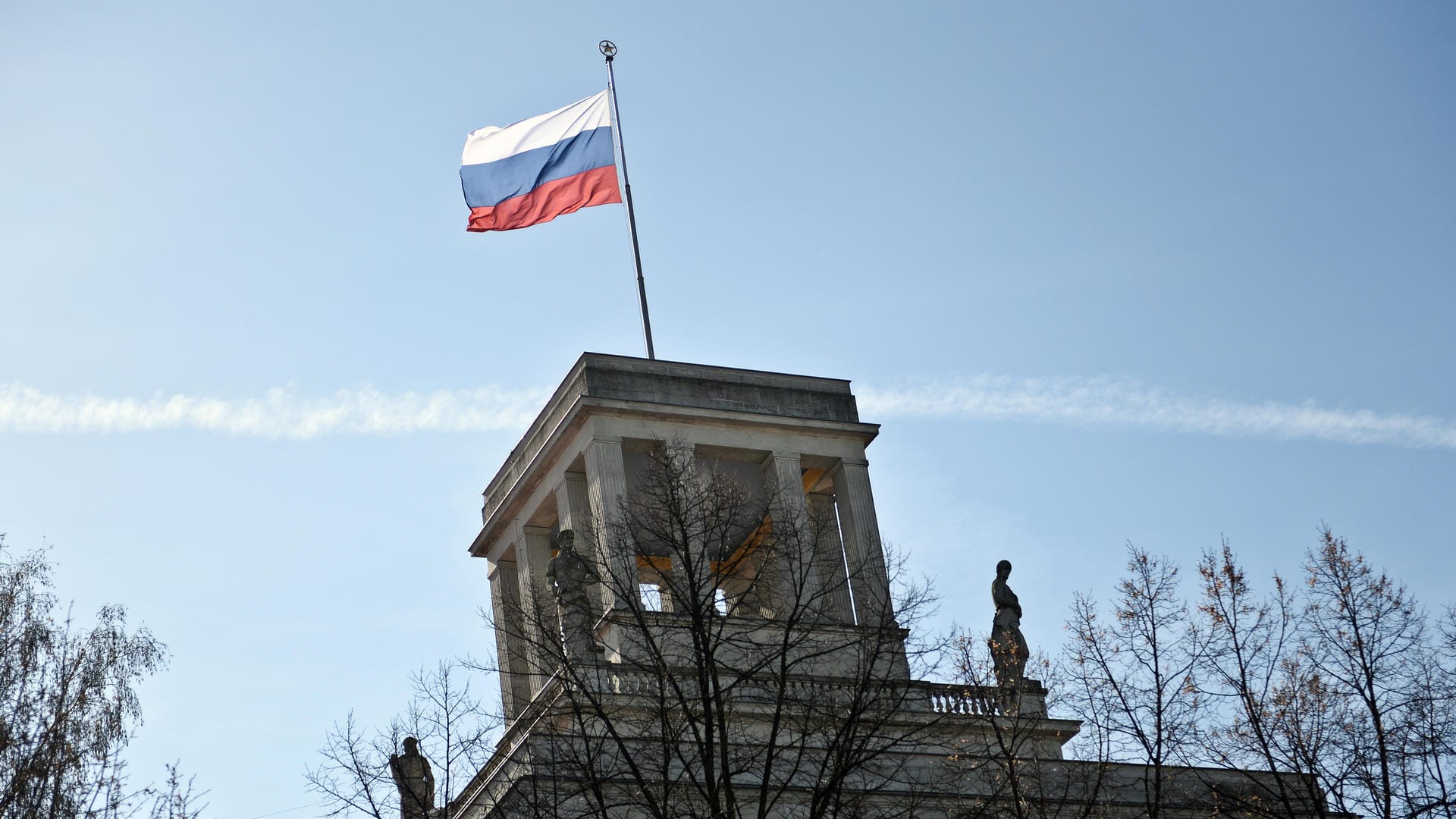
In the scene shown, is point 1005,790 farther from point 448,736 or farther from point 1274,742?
point 448,736

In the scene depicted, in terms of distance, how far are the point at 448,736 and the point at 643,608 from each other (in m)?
3.46

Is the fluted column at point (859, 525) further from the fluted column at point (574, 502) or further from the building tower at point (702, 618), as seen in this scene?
the fluted column at point (574, 502)

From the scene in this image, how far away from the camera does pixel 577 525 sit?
38812 mm

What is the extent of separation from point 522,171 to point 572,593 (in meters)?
11.6

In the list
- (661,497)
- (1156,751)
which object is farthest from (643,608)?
(1156,751)

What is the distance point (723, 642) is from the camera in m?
25.4

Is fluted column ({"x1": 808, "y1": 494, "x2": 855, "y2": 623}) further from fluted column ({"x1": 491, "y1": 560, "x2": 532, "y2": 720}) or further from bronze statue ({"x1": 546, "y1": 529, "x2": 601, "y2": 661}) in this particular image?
→ fluted column ({"x1": 491, "y1": 560, "x2": 532, "y2": 720})

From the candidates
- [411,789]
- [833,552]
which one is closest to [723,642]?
[411,789]

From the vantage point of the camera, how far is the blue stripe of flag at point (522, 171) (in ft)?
139

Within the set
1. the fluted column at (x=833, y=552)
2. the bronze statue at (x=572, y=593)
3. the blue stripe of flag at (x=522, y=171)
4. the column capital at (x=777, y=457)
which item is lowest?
the bronze statue at (x=572, y=593)

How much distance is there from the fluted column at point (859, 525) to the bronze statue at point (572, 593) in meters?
5.72

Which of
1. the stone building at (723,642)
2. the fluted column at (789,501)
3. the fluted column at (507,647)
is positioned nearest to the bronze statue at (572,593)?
the stone building at (723,642)

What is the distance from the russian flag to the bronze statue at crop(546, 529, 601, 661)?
7765mm

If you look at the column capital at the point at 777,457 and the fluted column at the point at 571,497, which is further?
the column capital at the point at 777,457
